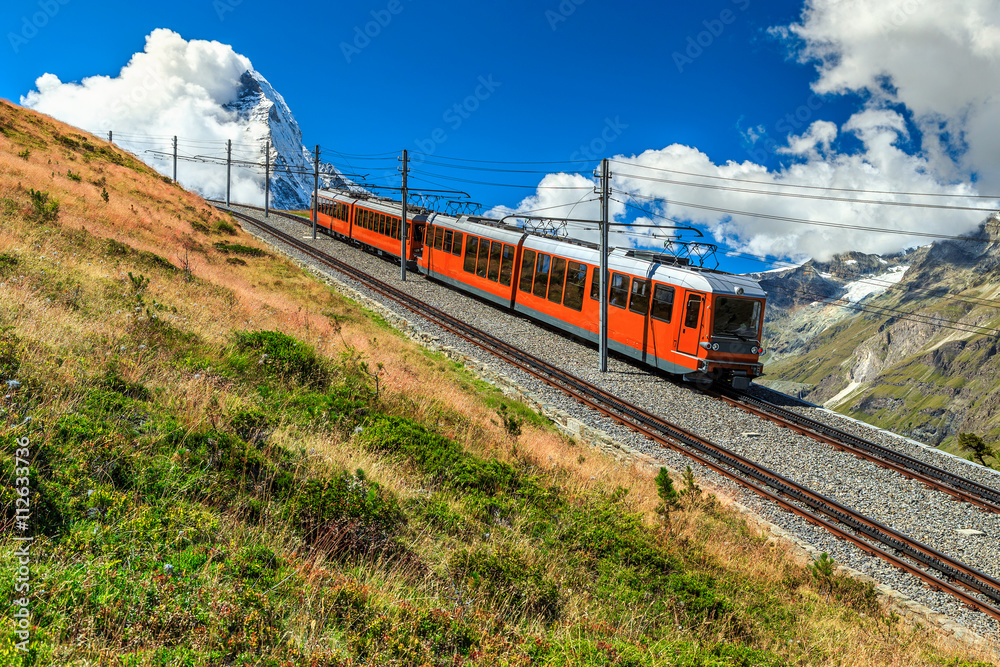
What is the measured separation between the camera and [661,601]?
227 inches

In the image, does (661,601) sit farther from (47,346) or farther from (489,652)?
(47,346)

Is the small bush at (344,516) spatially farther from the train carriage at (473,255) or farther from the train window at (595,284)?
the train carriage at (473,255)

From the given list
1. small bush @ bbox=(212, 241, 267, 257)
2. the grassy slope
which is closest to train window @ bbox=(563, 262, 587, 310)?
the grassy slope

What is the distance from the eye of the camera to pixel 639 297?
18562mm

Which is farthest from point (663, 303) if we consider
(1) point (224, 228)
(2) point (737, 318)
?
(1) point (224, 228)

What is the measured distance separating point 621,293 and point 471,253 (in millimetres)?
9835

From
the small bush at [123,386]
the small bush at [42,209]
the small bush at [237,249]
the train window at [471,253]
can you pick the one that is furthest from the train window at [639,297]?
the small bush at [237,249]

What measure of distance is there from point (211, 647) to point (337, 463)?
300 cm

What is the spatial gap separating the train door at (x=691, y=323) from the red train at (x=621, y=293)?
3cm

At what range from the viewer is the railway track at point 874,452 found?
11.7 m

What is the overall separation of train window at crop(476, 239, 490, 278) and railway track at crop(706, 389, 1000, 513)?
12.2m

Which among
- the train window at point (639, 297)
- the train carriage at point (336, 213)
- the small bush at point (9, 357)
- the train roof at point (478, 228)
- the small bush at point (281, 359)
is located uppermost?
the train carriage at point (336, 213)

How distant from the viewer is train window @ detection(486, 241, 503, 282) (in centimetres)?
2481

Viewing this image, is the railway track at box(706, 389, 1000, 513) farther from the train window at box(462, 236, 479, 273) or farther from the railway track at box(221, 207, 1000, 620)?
the train window at box(462, 236, 479, 273)
